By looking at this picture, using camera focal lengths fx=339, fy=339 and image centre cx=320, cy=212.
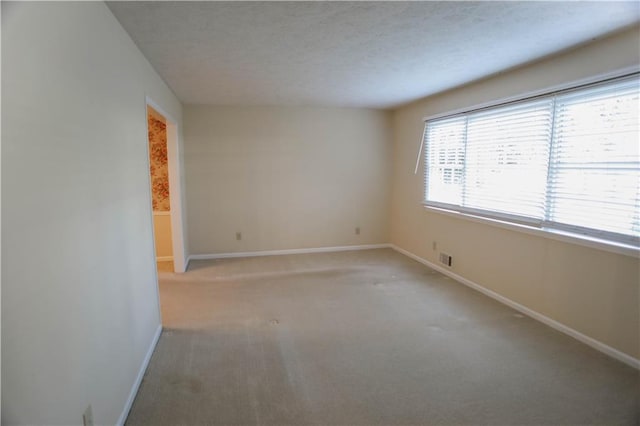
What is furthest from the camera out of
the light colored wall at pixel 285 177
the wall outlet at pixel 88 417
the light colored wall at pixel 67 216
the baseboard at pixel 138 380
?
the light colored wall at pixel 285 177

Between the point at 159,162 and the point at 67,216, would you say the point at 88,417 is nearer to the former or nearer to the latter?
the point at 67,216

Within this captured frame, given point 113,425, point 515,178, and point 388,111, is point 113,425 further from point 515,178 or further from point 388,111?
point 388,111

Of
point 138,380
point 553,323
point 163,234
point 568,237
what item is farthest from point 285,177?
point 553,323

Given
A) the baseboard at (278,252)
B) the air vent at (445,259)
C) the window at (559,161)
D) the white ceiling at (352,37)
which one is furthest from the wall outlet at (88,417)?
the air vent at (445,259)

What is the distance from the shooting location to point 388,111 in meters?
5.80

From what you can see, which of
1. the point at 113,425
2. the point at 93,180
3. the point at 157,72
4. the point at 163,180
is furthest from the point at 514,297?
the point at 163,180

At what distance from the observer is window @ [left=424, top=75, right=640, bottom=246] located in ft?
8.18

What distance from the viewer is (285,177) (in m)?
5.55

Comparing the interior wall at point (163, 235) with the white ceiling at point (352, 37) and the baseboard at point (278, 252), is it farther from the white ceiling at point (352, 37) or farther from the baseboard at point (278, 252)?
the white ceiling at point (352, 37)

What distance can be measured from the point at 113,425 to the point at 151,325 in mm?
1004

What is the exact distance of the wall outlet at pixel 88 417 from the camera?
148 cm

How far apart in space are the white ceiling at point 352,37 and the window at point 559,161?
1.54 feet

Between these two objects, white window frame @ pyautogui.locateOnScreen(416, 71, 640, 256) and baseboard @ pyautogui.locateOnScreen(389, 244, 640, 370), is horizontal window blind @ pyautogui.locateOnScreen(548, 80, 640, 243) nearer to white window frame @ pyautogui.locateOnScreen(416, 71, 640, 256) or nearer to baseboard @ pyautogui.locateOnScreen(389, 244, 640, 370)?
white window frame @ pyautogui.locateOnScreen(416, 71, 640, 256)

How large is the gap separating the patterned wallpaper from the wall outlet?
4020 mm
